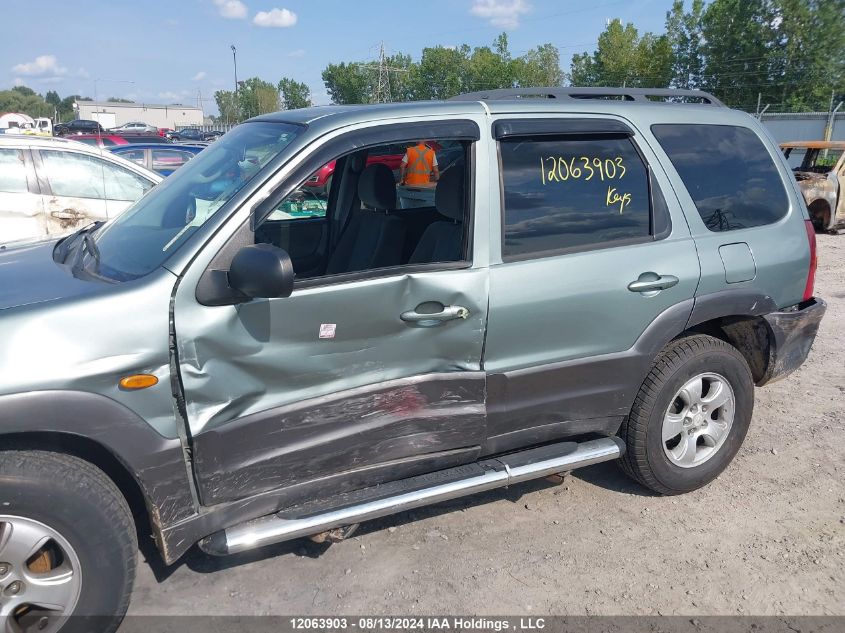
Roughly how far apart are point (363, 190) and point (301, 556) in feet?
6.63

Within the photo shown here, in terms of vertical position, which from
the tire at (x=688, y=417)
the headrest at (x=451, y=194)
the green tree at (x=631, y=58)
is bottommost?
the tire at (x=688, y=417)

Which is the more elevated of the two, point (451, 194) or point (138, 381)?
point (451, 194)

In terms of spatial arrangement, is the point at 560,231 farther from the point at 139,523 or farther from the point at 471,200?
the point at 139,523

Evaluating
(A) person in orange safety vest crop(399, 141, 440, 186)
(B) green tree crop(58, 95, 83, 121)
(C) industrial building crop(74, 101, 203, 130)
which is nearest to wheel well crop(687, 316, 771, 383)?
(A) person in orange safety vest crop(399, 141, 440, 186)

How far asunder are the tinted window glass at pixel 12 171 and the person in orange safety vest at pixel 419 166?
5535 millimetres

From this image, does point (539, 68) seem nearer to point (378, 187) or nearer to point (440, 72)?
point (440, 72)

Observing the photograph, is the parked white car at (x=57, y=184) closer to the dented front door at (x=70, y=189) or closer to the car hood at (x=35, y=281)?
the dented front door at (x=70, y=189)

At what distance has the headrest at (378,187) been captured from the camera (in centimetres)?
397

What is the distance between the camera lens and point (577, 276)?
325 centimetres

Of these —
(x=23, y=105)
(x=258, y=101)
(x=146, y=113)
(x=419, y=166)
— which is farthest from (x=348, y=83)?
(x=419, y=166)

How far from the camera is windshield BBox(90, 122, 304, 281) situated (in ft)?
9.00

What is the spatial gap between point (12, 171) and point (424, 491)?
695 cm

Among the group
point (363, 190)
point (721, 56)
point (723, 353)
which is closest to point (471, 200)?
point (363, 190)

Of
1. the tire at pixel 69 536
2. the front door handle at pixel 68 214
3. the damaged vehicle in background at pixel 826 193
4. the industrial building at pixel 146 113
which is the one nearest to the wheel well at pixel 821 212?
the damaged vehicle in background at pixel 826 193
